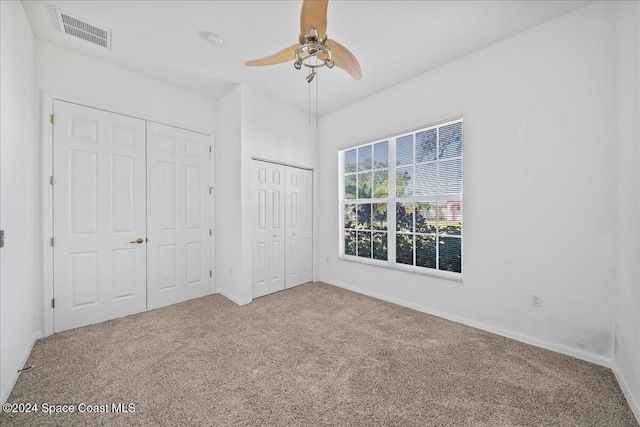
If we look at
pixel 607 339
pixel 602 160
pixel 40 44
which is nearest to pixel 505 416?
pixel 607 339

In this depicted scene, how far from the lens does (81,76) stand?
2.71 m

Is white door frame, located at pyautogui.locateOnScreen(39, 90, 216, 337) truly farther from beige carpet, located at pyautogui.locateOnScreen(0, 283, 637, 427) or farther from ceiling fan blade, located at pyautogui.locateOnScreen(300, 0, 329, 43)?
ceiling fan blade, located at pyautogui.locateOnScreen(300, 0, 329, 43)

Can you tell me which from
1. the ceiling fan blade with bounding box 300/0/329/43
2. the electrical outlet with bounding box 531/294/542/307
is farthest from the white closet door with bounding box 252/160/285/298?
the electrical outlet with bounding box 531/294/542/307

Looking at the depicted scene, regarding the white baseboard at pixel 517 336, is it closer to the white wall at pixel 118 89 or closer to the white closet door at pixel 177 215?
the white closet door at pixel 177 215

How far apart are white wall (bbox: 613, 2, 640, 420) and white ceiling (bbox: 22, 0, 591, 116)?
570mm

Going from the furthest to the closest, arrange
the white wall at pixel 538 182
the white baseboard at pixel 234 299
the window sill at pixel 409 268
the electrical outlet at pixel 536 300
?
1. the white baseboard at pixel 234 299
2. the window sill at pixel 409 268
3. the electrical outlet at pixel 536 300
4. the white wall at pixel 538 182

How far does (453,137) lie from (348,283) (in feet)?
8.10

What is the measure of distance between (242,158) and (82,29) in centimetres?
181

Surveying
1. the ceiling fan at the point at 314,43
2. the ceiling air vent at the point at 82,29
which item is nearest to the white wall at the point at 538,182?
the ceiling fan at the point at 314,43

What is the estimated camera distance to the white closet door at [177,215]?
3.19 m

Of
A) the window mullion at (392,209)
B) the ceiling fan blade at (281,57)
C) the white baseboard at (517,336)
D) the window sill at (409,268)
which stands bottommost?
the white baseboard at (517,336)

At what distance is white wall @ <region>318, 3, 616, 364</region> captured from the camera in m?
2.07

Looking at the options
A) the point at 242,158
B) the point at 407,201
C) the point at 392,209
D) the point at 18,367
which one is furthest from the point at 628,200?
the point at 18,367

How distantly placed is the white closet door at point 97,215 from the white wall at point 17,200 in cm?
18
